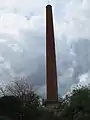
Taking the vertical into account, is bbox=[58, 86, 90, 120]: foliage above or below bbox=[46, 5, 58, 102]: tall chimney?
below

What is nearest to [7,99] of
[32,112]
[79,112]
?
[32,112]

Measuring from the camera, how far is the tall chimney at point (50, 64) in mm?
81688

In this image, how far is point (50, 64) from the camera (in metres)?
82.1

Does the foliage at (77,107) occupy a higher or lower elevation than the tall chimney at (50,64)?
lower

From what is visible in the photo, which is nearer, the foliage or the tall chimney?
the foliage

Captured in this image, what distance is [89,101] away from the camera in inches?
2468

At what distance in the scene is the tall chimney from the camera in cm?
8169

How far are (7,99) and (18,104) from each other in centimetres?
170

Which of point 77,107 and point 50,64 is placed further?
point 50,64

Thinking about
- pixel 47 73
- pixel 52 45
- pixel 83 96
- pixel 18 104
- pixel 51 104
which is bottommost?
pixel 18 104

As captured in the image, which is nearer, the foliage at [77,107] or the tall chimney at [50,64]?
the foliage at [77,107]

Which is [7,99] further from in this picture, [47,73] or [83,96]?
[47,73]

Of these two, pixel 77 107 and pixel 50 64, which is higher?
pixel 50 64

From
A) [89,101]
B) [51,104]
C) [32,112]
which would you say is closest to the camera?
[32,112]
